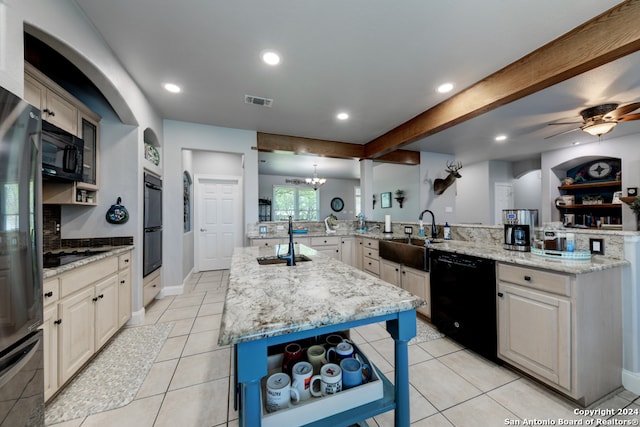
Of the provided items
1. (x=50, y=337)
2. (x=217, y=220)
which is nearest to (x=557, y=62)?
(x=50, y=337)

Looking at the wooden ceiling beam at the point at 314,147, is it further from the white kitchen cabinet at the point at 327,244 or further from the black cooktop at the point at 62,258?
the black cooktop at the point at 62,258

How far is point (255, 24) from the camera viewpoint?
176 centimetres

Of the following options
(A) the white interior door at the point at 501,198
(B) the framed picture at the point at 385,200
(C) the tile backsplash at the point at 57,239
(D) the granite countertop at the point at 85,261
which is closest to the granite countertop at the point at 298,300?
(D) the granite countertop at the point at 85,261

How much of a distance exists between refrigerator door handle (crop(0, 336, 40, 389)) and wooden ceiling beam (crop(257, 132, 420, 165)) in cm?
346

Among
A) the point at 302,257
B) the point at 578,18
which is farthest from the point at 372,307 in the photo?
the point at 578,18

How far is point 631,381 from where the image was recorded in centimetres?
160

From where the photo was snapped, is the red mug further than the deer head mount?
No

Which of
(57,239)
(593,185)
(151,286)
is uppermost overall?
(593,185)

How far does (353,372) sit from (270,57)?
246cm

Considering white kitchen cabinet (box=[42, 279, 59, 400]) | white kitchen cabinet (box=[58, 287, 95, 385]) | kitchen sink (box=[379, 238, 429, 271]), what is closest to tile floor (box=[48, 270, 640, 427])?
white kitchen cabinet (box=[42, 279, 59, 400])

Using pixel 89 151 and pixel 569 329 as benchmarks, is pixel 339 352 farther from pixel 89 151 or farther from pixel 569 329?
pixel 89 151

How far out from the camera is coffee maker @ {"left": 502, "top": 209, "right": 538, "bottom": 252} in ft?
6.75

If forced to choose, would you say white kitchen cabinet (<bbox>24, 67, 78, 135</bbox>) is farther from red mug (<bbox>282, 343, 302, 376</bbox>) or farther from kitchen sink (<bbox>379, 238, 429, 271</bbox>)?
kitchen sink (<bbox>379, 238, 429, 271</bbox>)

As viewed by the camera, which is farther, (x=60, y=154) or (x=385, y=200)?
(x=385, y=200)
